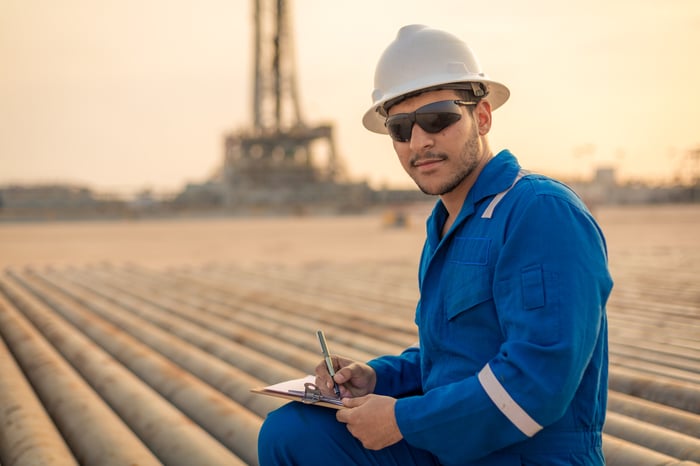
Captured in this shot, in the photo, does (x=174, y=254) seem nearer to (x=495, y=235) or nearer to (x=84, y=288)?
(x=84, y=288)

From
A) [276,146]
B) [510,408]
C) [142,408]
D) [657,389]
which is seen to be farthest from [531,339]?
[276,146]

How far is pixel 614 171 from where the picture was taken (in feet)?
229

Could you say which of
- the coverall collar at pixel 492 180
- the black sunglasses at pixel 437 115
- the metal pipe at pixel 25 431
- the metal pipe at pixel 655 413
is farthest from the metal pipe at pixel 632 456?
the metal pipe at pixel 25 431

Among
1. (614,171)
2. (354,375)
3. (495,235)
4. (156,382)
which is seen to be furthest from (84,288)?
(614,171)

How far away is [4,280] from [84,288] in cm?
172

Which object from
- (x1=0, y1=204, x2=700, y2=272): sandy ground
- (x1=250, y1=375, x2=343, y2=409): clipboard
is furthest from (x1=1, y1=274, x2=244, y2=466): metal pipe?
(x1=0, y1=204, x2=700, y2=272): sandy ground

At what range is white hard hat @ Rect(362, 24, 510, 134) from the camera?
7.10 ft

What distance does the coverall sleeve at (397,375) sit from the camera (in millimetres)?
2471

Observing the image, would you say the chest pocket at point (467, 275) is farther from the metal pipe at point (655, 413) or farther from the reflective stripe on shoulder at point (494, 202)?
the metal pipe at point (655, 413)

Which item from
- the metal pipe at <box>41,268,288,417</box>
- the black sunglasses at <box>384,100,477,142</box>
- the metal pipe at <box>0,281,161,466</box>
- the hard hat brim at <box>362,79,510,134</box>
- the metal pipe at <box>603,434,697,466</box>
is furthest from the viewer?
the metal pipe at <box>41,268,288,417</box>

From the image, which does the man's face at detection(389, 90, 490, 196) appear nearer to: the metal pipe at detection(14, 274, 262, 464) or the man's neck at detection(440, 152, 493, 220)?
the man's neck at detection(440, 152, 493, 220)

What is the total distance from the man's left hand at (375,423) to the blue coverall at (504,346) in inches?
1.8

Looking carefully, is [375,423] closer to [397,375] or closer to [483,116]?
[397,375]

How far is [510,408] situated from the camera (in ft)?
5.80
